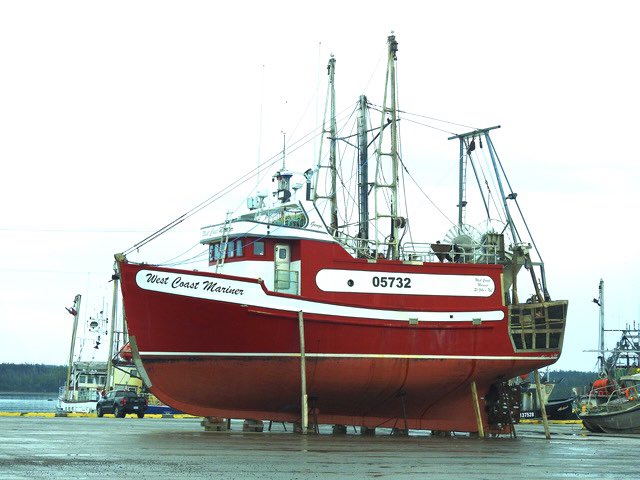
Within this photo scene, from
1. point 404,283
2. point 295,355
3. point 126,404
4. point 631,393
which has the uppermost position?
point 404,283

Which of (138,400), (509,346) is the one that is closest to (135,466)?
(509,346)

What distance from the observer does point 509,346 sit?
120 ft

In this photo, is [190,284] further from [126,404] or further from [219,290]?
[126,404]

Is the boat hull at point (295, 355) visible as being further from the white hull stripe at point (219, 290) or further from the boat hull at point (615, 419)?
the boat hull at point (615, 419)

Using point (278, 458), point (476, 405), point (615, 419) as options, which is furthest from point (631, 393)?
point (278, 458)

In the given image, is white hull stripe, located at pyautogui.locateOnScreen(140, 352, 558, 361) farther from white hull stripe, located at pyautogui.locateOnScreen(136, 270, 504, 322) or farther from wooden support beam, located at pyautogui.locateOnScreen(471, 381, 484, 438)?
white hull stripe, located at pyautogui.locateOnScreen(136, 270, 504, 322)

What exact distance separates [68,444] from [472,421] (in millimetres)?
18672

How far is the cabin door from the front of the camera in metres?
33.8

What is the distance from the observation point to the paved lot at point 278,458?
54.2 ft

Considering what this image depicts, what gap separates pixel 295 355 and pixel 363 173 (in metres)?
12.1

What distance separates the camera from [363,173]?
138 ft

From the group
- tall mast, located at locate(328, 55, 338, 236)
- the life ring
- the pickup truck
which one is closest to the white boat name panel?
tall mast, located at locate(328, 55, 338, 236)

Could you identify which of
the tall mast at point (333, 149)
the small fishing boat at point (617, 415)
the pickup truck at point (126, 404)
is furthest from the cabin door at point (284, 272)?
the pickup truck at point (126, 404)

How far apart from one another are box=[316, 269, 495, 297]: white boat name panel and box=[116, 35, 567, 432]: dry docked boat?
5 cm
